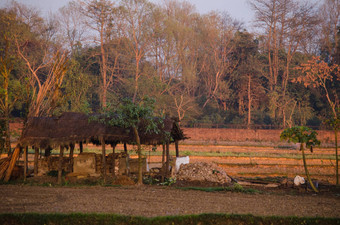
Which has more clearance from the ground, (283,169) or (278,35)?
(278,35)

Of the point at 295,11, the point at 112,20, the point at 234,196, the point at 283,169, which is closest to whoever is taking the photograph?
the point at 234,196

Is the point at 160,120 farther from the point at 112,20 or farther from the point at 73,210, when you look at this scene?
the point at 112,20

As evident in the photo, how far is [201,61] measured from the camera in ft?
171

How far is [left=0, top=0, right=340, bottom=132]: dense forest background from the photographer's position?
1609 inches

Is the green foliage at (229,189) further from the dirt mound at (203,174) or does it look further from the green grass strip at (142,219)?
the green grass strip at (142,219)

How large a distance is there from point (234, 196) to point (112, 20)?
Result: 3062 centimetres

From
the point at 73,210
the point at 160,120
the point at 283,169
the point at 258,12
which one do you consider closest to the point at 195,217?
the point at 73,210

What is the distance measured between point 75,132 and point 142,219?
300 inches

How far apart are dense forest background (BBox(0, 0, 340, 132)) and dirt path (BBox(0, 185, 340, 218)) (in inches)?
946

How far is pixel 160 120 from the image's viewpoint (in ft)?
54.4

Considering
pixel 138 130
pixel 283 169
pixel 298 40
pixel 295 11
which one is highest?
pixel 295 11

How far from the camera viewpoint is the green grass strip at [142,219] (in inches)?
400

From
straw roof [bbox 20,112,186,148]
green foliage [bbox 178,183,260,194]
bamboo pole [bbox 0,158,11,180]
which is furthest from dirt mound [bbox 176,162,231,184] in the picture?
bamboo pole [bbox 0,158,11,180]

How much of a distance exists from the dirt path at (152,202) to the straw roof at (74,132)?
87.3 inches
